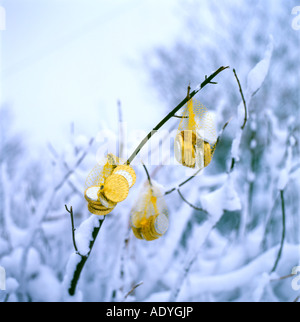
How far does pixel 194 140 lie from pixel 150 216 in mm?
205

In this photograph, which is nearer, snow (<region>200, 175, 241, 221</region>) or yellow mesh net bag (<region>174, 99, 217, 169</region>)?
yellow mesh net bag (<region>174, 99, 217, 169</region>)

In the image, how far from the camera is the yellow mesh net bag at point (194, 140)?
0.58m

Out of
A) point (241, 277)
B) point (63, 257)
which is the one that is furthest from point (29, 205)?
point (241, 277)

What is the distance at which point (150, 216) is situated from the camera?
2.11 ft

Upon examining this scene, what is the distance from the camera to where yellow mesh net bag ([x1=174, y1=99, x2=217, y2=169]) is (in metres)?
0.58

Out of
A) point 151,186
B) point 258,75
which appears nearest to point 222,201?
point 151,186

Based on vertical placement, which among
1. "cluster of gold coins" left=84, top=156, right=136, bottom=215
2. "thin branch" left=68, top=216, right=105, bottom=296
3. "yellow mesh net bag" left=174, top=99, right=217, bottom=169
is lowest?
"thin branch" left=68, top=216, right=105, bottom=296

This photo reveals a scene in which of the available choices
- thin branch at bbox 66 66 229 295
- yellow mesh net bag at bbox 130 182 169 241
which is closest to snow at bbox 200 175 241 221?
yellow mesh net bag at bbox 130 182 169 241

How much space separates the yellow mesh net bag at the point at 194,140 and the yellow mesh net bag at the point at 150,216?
143 mm

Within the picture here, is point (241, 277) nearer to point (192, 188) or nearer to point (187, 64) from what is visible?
point (192, 188)

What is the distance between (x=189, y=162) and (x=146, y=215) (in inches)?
7.3

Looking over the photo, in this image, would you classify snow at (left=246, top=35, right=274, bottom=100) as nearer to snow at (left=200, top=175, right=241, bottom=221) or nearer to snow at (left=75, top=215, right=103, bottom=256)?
snow at (left=200, top=175, right=241, bottom=221)

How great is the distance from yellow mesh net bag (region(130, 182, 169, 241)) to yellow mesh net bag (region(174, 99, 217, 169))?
0.14 metres

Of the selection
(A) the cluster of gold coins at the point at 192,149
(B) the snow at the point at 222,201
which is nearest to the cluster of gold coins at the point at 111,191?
(A) the cluster of gold coins at the point at 192,149
